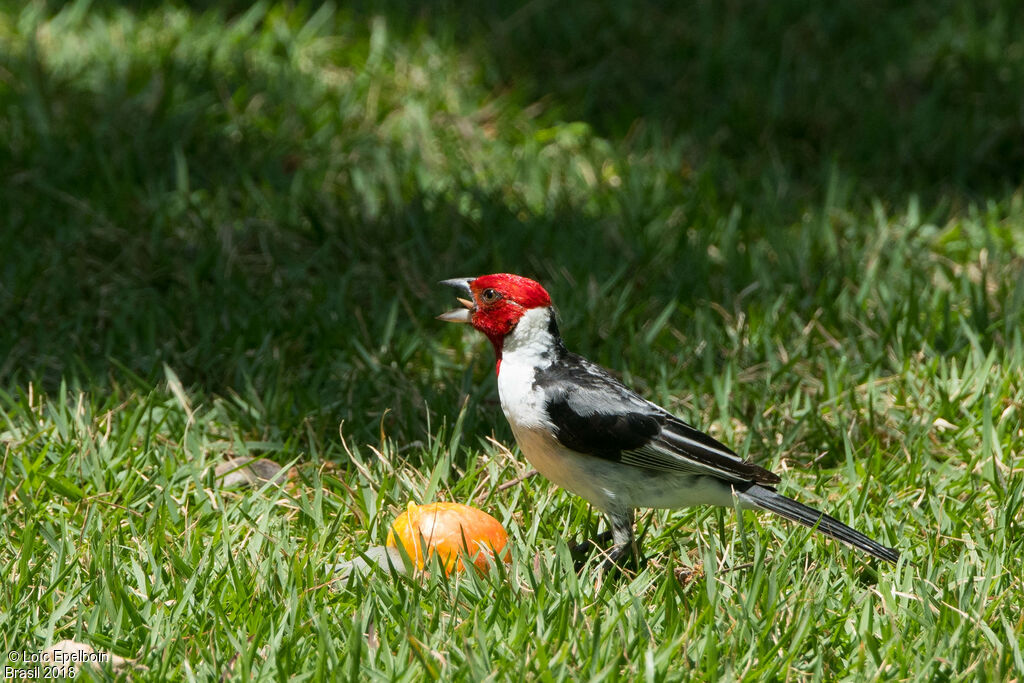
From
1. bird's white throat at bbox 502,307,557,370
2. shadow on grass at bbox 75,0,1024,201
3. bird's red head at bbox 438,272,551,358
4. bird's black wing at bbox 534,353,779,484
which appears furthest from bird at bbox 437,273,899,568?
shadow on grass at bbox 75,0,1024,201

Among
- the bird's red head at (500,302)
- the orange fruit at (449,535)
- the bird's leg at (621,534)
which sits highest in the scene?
the bird's red head at (500,302)

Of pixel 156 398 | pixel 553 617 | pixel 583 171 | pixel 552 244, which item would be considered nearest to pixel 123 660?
pixel 553 617

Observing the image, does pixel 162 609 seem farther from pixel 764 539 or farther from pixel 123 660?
pixel 764 539

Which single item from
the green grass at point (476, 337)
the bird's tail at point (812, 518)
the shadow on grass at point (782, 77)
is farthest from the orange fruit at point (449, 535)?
the shadow on grass at point (782, 77)

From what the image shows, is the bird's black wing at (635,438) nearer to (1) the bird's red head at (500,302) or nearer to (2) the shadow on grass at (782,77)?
(1) the bird's red head at (500,302)

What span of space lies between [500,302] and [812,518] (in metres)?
1.09

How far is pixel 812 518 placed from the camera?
326cm

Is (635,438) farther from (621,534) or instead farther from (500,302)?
(500,302)

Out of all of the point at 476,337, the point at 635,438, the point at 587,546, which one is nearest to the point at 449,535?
the point at 587,546

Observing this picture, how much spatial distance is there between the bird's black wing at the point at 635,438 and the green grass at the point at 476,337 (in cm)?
24

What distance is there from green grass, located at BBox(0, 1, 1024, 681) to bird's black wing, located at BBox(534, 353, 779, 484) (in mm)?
237

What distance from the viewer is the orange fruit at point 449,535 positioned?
125 inches

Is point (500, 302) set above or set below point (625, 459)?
above

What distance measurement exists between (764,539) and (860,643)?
568mm
